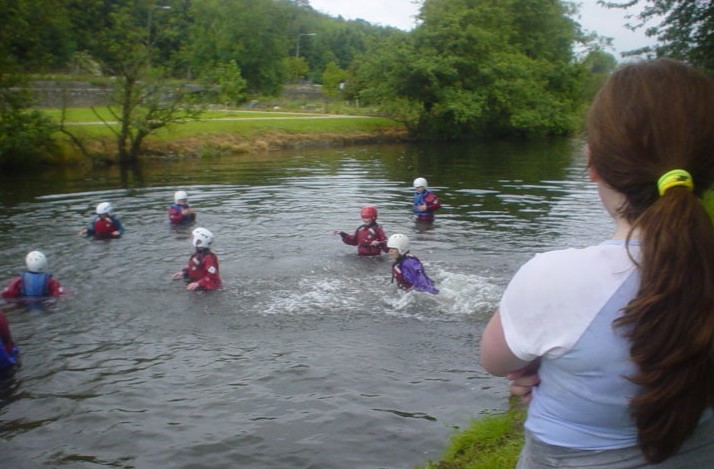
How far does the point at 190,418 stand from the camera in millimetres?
8227

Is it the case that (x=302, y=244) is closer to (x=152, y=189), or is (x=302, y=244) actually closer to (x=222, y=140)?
(x=152, y=189)

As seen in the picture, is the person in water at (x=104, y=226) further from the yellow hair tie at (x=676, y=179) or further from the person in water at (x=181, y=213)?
the yellow hair tie at (x=676, y=179)

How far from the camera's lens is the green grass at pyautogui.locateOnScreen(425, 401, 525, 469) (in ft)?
19.5

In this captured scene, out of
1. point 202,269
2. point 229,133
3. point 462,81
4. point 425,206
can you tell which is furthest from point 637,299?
point 462,81

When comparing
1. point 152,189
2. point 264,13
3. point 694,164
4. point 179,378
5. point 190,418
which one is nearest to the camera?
point 694,164

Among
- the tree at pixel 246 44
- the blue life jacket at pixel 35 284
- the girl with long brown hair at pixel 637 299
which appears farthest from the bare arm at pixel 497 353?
the tree at pixel 246 44

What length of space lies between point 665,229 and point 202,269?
1128 centimetres

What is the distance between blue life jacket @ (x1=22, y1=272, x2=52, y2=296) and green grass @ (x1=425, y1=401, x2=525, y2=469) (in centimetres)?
813

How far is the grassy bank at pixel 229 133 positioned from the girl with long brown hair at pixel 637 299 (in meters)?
34.9

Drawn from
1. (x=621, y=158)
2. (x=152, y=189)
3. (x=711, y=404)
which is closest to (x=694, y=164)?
(x=621, y=158)

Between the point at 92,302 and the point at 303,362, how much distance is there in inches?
185

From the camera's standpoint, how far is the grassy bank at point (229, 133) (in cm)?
3656

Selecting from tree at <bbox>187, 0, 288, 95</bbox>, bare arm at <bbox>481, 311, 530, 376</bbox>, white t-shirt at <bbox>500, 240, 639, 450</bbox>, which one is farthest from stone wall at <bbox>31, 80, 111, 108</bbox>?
white t-shirt at <bbox>500, 240, 639, 450</bbox>

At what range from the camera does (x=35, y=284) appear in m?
12.2
